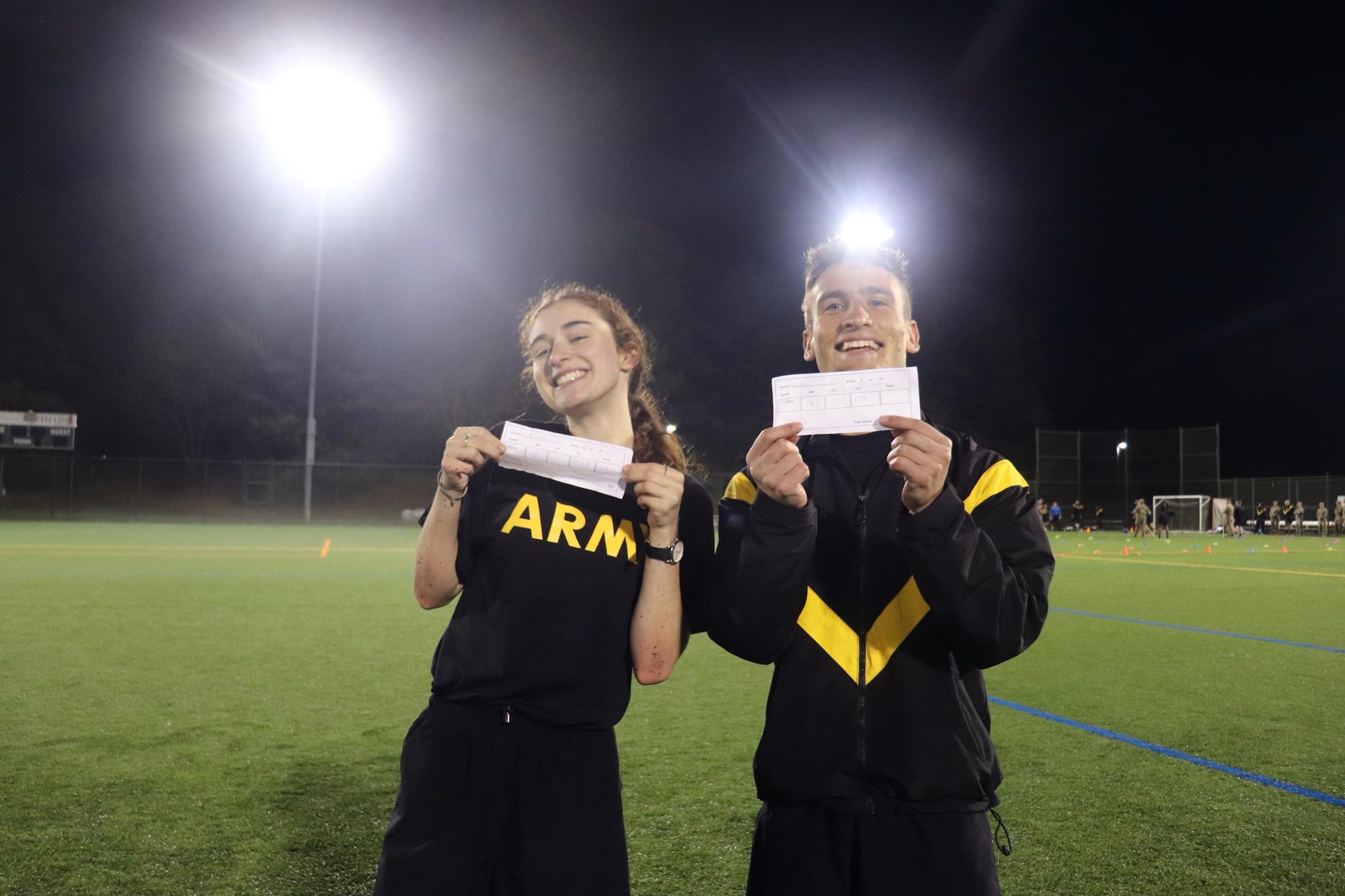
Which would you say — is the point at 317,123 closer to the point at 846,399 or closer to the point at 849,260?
the point at 849,260

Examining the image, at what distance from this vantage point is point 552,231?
5166cm

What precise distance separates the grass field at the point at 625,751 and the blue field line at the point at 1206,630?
0.12 metres

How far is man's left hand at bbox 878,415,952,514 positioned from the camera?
180cm

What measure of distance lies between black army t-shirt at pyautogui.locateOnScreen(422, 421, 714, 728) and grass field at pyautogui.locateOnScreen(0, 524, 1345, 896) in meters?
1.59

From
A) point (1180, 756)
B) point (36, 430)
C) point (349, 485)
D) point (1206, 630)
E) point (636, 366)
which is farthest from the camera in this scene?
point (349, 485)

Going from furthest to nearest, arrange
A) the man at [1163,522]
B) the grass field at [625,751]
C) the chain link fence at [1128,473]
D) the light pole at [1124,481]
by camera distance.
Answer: the light pole at [1124,481] → the chain link fence at [1128,473] → the man at [1163,522] → the grass field at [625,751]

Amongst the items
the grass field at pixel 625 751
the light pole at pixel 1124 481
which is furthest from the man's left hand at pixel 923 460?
the light pole at pixel 1124 481

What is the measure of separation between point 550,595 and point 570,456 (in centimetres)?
33

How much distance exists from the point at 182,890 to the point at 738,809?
7.25 feet

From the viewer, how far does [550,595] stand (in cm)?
217

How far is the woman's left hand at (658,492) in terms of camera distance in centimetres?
213

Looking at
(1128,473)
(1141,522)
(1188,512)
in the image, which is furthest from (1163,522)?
(1128,473)

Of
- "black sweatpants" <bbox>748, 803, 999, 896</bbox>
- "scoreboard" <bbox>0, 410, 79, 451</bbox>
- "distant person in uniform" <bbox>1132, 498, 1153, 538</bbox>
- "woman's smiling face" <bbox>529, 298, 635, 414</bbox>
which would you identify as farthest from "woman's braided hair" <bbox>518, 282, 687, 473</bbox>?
"scoreboard" <bbox>0, 410, 79, 451</bbox>

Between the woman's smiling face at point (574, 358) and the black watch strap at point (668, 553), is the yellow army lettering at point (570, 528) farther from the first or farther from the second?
the woman's smiling face at point (574, 358)
